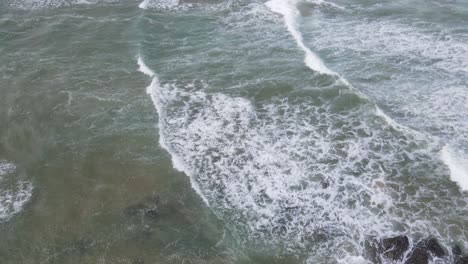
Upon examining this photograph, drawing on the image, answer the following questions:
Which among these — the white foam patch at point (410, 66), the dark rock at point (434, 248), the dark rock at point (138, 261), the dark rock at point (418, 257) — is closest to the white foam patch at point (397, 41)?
the white foam patch at point (410, 66)

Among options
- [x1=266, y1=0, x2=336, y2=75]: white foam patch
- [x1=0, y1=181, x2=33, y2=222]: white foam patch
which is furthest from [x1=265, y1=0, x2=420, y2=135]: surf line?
[x1=0, y1=181, x2=33, y2=222]: white foam patch

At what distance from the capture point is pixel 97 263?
13328mm

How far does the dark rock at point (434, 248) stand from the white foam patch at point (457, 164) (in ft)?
11.2

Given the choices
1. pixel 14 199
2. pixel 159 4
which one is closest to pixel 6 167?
pixel 14 199

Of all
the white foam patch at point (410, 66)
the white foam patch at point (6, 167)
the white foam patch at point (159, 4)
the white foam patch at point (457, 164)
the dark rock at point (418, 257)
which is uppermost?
the white foam patch at point (159, 4)

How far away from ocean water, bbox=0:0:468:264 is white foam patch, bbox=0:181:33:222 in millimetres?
72

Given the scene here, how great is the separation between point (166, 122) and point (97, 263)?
27.2ft

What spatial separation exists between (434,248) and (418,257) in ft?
2.30

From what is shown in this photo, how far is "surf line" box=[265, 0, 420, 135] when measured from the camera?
64.1ft

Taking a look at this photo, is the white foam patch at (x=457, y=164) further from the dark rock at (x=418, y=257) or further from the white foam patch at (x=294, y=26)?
the white foam patch at (x=294, y=26)

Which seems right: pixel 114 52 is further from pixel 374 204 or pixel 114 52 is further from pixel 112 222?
pixel 374 204

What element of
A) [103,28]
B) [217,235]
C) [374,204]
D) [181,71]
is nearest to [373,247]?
[374,204]

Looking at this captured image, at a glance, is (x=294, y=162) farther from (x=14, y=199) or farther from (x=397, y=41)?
(x=397, y=41)

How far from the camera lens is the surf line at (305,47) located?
19.5 m
